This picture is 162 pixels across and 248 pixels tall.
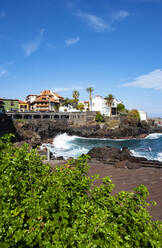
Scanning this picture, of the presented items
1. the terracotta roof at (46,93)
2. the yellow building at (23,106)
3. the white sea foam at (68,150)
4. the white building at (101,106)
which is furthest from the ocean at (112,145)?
the yellow building at (23,106)

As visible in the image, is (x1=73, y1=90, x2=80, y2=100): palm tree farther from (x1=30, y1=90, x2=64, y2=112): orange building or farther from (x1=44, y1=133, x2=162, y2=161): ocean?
(x1=44, y1=133, x2=162, y2=161): ocean

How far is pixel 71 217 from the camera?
324 cm

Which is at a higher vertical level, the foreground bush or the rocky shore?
the foreground bush

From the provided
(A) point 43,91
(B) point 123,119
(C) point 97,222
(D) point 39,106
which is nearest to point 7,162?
(C) point 97,222

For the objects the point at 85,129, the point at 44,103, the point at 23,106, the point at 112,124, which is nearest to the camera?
the point at 85,129

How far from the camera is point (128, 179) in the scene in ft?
27.4

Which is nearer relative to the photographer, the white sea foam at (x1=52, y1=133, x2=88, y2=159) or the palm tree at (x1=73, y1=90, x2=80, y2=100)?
the white sea foam at (x1=52, y1=133, x2=88, y2=159)

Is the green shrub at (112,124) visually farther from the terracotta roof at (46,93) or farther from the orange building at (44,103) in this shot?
the terracotta roof at (46,93)

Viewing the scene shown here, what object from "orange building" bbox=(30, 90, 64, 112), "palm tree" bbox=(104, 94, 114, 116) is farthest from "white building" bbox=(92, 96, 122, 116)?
"orange building" bbox=(30, 90, 64, 112)

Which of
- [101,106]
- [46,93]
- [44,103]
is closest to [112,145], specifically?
[101,106]

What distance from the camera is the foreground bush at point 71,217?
2.36 meters

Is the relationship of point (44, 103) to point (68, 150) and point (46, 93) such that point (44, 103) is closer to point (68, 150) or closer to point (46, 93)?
point (46, 93)

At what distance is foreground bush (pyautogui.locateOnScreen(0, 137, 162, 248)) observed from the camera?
2363mm

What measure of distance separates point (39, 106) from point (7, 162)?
7916 centimetres
